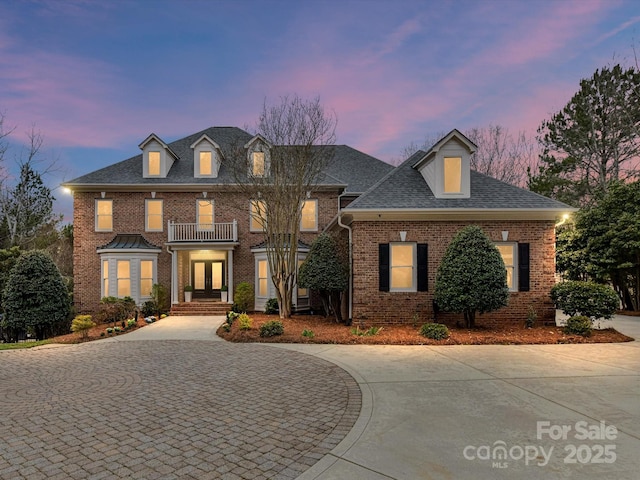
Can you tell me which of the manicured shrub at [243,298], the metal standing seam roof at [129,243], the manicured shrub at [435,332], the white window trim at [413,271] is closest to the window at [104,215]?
the metal standing seam roof at [129,243]

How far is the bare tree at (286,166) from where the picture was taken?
1281cm

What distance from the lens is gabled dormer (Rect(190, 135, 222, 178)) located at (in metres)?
17.0

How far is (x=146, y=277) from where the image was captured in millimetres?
16406

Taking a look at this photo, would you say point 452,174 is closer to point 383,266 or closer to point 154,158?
point 383,266

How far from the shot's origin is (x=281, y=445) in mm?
3721

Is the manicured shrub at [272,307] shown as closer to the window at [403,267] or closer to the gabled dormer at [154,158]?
the window at [403,267]

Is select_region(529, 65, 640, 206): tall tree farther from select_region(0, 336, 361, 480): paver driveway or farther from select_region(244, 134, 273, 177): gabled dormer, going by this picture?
select_region(0, 336, 361, 480): paver driveway

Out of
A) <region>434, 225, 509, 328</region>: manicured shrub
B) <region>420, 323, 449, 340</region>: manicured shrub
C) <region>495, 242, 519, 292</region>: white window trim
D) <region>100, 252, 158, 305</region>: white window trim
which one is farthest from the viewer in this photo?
<region>100, 252, 158, 305</region>: white window trim

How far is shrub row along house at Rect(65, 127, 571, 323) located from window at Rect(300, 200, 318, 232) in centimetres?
5

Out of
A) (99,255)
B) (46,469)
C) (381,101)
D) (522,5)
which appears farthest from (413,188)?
(99,255)

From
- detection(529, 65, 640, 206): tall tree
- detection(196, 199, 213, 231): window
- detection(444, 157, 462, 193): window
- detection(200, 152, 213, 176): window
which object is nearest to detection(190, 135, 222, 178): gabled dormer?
detection(200, 152, 213, 176): window

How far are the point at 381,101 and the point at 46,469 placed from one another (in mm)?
20323

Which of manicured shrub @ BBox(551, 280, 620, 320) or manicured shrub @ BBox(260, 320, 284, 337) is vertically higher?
manicured shrub @ BBox(551, 280, 620, 320)

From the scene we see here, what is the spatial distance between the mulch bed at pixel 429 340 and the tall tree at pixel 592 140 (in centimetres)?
1441
